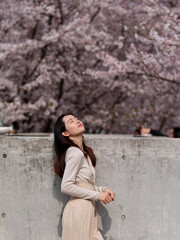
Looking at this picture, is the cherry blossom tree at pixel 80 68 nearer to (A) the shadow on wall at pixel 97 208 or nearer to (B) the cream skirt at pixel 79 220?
(A) the shadow on wall at pixel 97 208

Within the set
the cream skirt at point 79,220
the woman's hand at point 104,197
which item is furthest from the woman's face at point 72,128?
the woman's hand at point 104,197

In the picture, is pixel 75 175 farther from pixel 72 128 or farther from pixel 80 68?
pixel 80 68

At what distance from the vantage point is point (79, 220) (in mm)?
3492

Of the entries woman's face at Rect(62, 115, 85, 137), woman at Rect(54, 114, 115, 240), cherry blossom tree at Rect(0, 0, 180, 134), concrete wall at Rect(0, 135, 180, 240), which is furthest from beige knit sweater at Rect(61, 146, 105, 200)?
cherry blossom tree at Rect(0, 0, 180, 134)

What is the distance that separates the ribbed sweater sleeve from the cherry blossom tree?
16.1ft

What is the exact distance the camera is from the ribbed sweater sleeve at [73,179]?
3453mm

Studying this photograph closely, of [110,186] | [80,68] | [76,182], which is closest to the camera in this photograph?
[76,182]

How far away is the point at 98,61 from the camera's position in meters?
10.9

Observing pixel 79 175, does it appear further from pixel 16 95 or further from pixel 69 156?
pixel 16 95

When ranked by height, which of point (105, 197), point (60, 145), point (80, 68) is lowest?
point (80, 68)

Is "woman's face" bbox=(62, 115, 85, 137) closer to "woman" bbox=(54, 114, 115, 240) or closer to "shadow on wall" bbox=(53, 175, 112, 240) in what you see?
"woman" bbox=(54, 114, 115, 240)

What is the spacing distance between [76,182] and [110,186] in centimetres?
62

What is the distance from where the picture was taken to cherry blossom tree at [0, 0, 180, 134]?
913 centimetres

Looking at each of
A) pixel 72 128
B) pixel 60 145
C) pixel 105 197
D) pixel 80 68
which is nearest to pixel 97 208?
pixel 105 197
